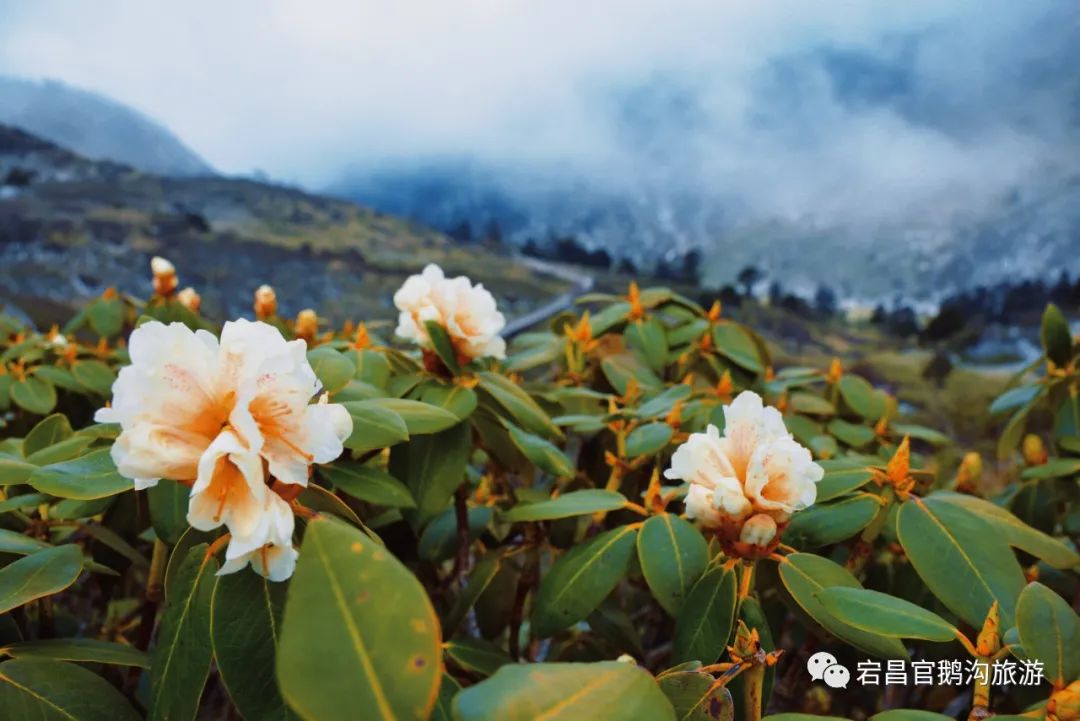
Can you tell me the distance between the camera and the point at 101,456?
506 mm

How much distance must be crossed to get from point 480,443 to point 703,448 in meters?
0.32

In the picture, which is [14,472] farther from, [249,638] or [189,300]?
[189,300]

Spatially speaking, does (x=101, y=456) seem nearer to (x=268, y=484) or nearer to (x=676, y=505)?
(x=268, y=484)

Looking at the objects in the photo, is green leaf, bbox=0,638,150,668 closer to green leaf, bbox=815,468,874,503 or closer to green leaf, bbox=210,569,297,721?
green leaf, bbox=210,569,297,721

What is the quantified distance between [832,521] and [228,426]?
520 mm

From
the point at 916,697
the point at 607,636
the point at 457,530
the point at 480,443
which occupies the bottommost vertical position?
the point at 916,697

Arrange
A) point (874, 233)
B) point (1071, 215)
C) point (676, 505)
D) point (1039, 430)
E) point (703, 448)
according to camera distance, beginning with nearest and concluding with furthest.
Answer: point (703, 448) < point (676, 505) < point (1039, 430) < point (1071, 215) < point (874, 233)

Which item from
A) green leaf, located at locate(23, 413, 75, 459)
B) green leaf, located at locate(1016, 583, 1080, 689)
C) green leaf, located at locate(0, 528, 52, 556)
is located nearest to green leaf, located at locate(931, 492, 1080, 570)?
green leaf, located at locate(1016, 583, 1080, 689)

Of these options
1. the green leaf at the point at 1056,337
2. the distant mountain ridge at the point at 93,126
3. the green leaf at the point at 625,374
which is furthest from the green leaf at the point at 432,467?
the distant mountain ridge at the point at 93,126

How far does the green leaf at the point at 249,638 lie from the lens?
0.40 m

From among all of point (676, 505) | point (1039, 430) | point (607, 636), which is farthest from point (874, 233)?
point (607, 636)

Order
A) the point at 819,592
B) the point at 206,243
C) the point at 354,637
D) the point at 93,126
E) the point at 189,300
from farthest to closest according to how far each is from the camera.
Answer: the point at 93,126
the point at 206,243
the point at 189,300
the point at 819,592
the point at 354,637

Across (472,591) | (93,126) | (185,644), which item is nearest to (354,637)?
(185,644)

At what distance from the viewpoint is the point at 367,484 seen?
23.2 inches
